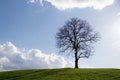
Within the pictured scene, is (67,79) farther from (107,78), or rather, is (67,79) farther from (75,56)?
(75,56)

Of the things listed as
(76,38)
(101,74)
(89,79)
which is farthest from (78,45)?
(89,79)

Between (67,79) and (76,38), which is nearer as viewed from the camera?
(67,79)

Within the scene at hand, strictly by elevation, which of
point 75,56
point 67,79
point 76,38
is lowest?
point 67,79

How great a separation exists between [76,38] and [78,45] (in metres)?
2.19

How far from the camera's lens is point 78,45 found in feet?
282

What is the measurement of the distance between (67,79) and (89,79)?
413 centimetres

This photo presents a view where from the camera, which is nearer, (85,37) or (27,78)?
(27,78)

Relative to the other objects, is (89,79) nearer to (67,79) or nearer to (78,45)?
(67,79)

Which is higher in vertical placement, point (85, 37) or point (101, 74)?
point (85, 37)

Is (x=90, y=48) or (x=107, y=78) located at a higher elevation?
(x=90, y=48)

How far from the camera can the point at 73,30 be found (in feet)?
282

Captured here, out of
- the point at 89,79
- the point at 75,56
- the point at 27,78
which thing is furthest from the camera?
the point at 75,56

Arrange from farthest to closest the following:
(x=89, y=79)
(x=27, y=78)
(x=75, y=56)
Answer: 1. (x=75, y=56)
2. (x=27, y=78)
3. (x=89, y=79)

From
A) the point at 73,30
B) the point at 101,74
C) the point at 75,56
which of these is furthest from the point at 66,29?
the point at 101,74
